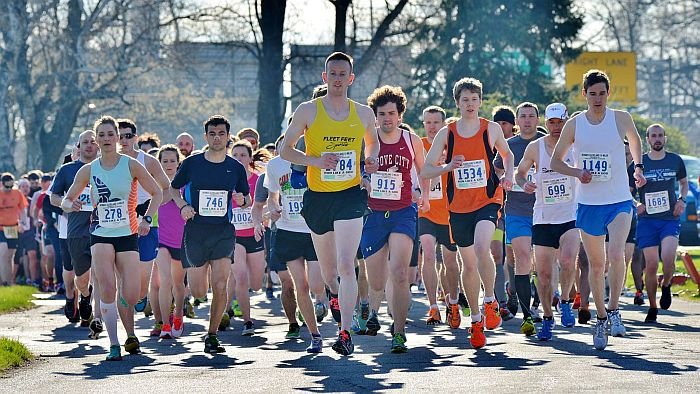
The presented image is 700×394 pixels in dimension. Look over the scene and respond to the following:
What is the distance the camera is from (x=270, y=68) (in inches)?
1346

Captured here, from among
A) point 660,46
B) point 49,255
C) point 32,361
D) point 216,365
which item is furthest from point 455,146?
point 660,46

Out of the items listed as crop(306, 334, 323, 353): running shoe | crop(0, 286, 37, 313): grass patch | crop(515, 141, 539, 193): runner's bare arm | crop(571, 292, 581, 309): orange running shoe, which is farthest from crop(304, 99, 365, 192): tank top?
crop(0, 286, 37, 313): grass patch

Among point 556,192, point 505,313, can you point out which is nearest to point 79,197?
point 505,313

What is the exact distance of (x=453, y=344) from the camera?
39.7 feet

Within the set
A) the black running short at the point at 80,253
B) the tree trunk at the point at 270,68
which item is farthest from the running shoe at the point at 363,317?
the tree trunk at the point at 270,68

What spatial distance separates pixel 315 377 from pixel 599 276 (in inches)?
116

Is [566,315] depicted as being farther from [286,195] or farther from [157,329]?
[157,329]

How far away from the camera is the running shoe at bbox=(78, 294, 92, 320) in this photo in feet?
50.7

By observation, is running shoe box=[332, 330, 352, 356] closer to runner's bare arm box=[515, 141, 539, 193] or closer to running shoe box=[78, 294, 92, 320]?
runner's bare arm box=[515, 141, 539, 193]

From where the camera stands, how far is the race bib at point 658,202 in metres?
15.8

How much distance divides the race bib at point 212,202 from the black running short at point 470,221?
1.99 meters

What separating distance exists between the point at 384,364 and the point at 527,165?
305 centimetres

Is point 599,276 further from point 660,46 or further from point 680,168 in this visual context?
point 660,46

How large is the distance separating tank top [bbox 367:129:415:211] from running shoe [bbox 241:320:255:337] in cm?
269
